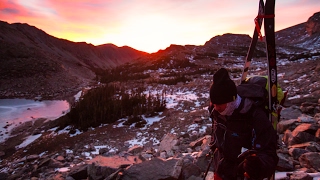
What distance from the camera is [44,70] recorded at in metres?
32.6

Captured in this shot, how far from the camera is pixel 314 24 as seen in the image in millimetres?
78812

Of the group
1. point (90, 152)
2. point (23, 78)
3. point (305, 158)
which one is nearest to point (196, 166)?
point (305, 158)

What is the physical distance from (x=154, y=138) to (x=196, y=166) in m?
4.31

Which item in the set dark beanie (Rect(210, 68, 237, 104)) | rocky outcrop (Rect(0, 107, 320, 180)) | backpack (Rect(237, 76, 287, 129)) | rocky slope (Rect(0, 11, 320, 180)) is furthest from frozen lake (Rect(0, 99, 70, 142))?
backpack (Rect(237, 76, 287, 129))

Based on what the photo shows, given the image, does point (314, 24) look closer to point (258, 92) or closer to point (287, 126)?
point (287, 126)

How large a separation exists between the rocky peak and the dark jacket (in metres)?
90.3

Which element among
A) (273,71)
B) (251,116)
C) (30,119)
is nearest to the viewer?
(251,116)

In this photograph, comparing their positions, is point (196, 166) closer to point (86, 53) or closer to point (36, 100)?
point (36, 100)

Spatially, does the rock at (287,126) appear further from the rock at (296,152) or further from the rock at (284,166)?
the rock at (284,166)

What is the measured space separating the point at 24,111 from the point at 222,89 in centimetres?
1826

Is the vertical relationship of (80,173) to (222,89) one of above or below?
below

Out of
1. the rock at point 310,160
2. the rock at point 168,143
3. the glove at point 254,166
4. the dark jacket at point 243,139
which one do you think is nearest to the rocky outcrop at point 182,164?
the rock at point 310,160

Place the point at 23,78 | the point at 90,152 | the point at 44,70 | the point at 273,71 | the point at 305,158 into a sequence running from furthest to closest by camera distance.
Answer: the point at 44,70, the point at 23,78, the point at 90,152, the point at 305,158, the point at 273,71

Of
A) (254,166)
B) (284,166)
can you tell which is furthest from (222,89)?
(284,166)
